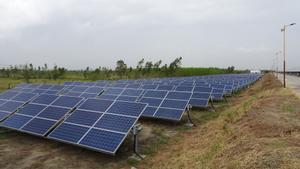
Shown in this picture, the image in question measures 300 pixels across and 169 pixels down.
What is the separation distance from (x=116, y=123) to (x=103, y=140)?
2.87ft

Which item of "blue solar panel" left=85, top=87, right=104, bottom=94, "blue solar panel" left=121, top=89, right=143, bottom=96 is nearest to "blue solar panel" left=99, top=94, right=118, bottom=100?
"blue solar panel" left=121, top=89, right=143, bottom=96

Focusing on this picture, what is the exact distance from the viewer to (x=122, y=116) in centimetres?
1044

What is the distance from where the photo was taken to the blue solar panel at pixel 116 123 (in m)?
9.82

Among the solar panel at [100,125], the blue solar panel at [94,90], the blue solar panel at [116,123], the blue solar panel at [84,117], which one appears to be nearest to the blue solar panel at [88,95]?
the blue solar panel at [94,90]

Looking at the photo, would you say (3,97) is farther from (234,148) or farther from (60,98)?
(234,148)

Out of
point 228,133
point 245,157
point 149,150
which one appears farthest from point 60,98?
point 245,157

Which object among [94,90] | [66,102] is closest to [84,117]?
[66,102]

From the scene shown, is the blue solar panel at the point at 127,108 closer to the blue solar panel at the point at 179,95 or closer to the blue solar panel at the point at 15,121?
the blue solar panel at the point at 15,121

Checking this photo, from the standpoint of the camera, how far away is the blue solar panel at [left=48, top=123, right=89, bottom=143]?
32.8 feet

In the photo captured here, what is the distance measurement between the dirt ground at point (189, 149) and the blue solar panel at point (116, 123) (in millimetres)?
990

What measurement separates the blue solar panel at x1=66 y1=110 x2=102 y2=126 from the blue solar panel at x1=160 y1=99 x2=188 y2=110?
563 cm

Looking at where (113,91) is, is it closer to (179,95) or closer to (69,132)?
(179,95)

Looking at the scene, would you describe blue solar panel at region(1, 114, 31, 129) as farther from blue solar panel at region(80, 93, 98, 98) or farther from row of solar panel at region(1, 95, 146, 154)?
blue solar panel at region(80, 93, 98, 98)

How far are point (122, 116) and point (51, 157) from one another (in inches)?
109
